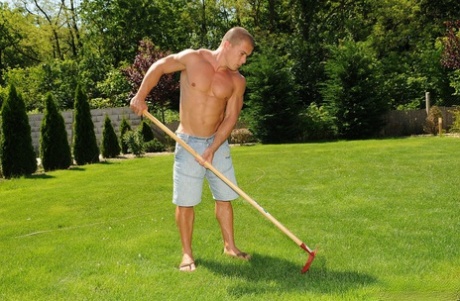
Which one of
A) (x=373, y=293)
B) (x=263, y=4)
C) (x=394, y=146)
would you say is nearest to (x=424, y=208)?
(x=373, y=293)

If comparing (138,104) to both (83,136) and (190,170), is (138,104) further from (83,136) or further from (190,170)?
(83,136)

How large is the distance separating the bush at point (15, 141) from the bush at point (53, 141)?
796mm

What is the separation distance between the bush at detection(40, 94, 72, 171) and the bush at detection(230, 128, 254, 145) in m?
9.32

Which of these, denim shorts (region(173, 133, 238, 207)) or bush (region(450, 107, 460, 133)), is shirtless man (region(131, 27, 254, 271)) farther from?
bush (region(450, 107, 460, 133))

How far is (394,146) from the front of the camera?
650 inches

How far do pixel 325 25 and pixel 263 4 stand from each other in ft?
21.0

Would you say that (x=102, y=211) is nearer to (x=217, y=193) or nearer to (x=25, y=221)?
(x=25, y=221)

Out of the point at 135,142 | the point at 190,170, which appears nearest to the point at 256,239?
the point at 190,170

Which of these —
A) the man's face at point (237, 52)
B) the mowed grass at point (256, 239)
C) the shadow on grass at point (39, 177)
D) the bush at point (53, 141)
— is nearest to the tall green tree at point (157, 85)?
the bush at point (53, 141)

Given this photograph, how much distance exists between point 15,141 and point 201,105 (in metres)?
10.5

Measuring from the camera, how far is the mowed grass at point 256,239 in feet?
14.5

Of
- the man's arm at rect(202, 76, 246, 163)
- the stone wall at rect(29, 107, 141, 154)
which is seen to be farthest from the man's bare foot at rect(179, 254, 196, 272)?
the stone wall at rect(29, 107, 141, 154)

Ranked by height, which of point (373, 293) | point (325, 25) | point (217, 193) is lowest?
point (373, 293)

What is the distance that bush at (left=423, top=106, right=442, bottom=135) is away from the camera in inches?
837
